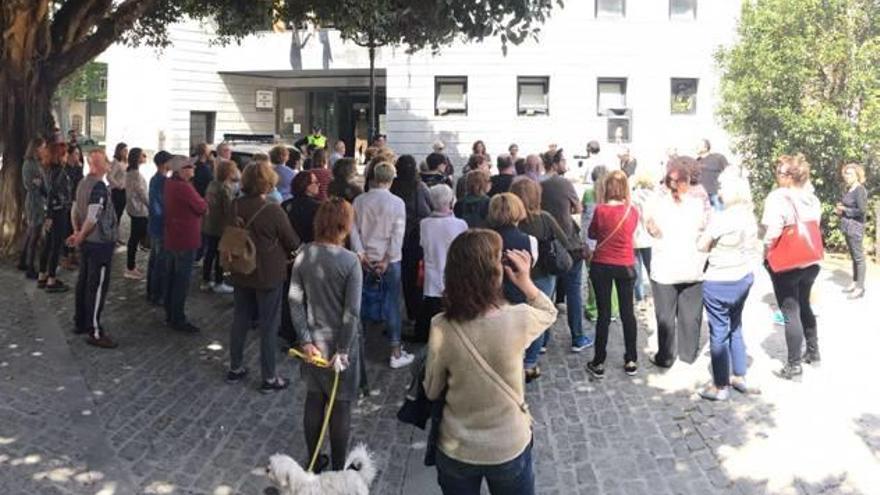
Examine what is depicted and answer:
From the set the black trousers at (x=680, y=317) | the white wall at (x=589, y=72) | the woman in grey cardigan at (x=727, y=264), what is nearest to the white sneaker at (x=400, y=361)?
the black trousers at (x=680, y=317)

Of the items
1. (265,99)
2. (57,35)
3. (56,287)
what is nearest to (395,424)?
(56,287)

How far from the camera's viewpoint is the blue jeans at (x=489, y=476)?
3.37 meters

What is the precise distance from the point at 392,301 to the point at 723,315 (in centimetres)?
292

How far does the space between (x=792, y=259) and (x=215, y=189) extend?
627 centimetres

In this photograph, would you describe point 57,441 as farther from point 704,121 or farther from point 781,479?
point 704,121

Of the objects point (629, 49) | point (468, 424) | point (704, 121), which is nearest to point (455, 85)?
point (629, 49)

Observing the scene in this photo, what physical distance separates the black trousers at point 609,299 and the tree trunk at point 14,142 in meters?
9.61

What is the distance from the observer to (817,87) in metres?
14.2

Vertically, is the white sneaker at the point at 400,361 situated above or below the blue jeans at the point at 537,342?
Answer: below

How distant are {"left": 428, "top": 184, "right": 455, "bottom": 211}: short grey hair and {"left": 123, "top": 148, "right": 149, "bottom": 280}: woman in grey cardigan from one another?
550cm

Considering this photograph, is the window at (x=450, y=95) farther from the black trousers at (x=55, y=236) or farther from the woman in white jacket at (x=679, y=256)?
the woman in white jacket at (x=679, y=256)

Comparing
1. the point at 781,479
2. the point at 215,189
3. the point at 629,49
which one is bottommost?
the point at 781,479

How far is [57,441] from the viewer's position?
5.57 m

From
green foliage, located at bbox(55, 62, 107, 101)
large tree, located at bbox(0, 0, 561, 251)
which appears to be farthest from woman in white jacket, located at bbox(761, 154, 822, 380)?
green foliage, located at bbox(55, 62, 107, 101)
